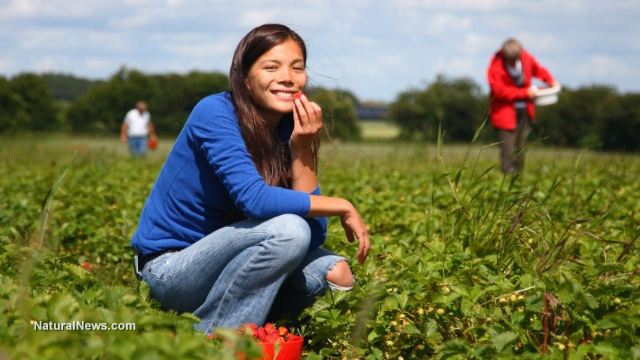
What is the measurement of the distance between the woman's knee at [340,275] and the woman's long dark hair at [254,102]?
411mm

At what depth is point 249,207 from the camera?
8.18 feet

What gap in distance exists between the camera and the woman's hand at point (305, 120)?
2.68 meters

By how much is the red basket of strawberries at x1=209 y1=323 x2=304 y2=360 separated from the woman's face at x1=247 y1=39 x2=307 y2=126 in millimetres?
885

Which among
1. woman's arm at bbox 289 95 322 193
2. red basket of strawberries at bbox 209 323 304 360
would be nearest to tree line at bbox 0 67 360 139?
woman's arm at bbox 289 95 322 193

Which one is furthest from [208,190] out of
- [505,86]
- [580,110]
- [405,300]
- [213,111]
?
[580,110]

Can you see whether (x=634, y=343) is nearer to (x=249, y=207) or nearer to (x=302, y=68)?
(x=249, y=207)

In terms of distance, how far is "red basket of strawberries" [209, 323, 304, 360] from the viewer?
2266mm

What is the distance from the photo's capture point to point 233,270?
2.54 m

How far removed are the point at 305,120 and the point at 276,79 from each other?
0.21 m

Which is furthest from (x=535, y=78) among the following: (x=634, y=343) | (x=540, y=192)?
(x=634, y=343)

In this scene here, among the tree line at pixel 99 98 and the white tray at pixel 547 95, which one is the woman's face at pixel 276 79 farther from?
the tree line at pixel 99 98

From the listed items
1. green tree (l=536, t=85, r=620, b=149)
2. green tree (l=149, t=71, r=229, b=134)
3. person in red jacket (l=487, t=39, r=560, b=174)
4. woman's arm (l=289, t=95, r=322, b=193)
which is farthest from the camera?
green tree (l=149, t=71, r=229, b=134)

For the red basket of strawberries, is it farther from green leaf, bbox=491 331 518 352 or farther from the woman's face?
the woman's face

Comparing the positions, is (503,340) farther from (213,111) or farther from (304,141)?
(213,111)
